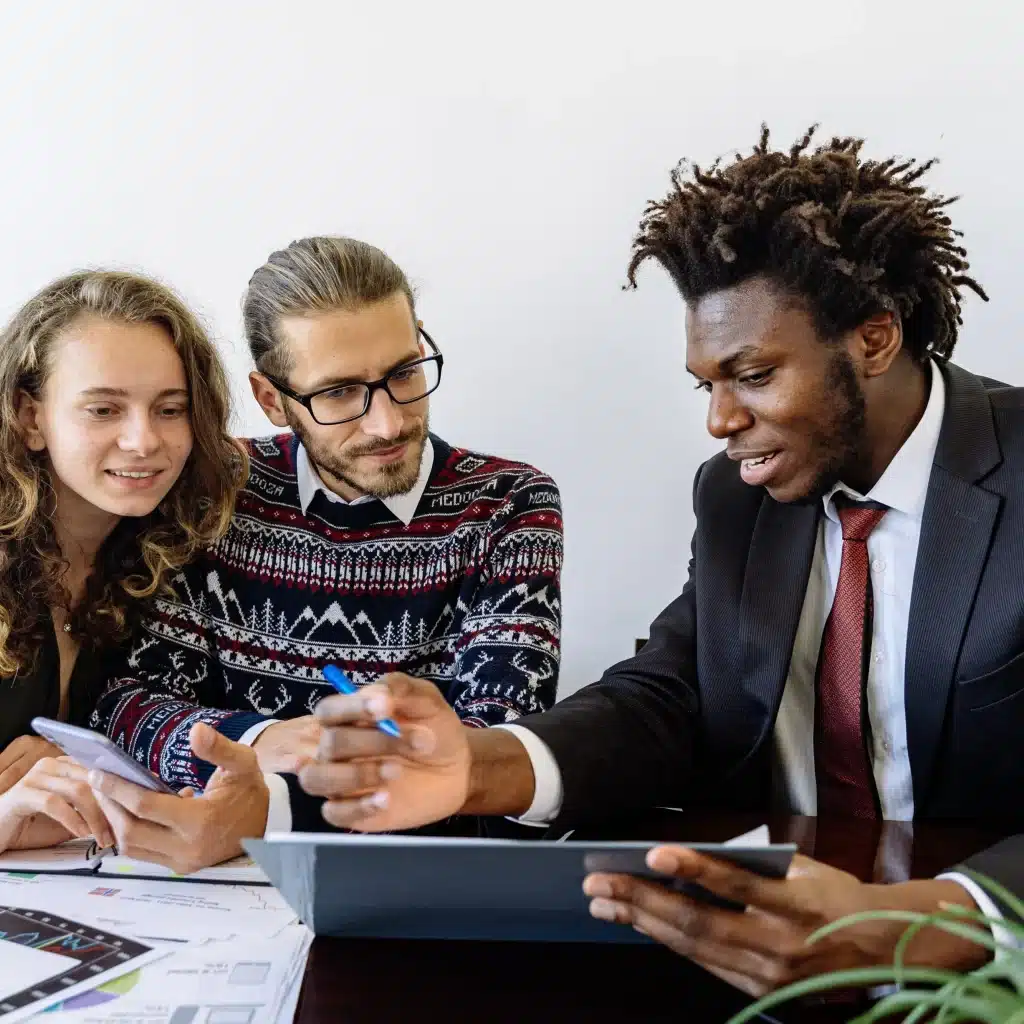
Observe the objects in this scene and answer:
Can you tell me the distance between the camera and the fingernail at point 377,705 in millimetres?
1059

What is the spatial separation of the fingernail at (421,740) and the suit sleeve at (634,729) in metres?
0.31

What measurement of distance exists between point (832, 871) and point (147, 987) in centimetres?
59

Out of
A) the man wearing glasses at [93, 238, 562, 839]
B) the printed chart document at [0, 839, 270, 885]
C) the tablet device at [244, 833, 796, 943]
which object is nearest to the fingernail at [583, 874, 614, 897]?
the tablet device at [244, 833, 796, 943]

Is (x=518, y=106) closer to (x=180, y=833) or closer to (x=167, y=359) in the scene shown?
(x=167, y=359)

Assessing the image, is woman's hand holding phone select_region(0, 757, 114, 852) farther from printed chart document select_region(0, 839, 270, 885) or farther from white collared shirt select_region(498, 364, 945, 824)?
white collared shirt select_region(498, 364, 945, 824)

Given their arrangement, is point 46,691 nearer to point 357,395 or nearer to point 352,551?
point 352,551

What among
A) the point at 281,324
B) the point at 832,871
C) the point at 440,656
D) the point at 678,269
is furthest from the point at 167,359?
the point at 832,871

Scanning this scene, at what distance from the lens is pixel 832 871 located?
95 cm

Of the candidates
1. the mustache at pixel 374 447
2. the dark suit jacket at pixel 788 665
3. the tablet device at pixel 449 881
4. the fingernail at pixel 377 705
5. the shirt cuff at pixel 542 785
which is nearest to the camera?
the tablet device at pixel 449 881

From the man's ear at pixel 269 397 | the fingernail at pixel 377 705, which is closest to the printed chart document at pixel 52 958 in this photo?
the fingernail at pixel 377 705

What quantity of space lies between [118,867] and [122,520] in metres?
0.74

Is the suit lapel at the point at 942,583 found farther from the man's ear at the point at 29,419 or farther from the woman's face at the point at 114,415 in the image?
the man's ear at the point at 29,419

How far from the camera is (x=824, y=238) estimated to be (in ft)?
5.01

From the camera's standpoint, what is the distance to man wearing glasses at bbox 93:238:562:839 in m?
1.84
